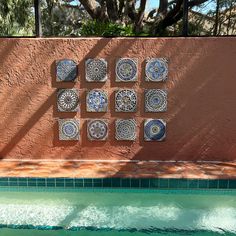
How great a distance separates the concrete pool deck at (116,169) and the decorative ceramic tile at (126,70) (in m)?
1.33

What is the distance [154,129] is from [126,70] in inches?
40.7

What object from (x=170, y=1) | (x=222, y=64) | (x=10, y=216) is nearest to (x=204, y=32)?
(x=170, y=1)

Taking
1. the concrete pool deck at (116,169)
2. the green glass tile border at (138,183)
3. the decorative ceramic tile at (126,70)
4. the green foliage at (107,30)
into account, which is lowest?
the green glass tile border at (138,183)

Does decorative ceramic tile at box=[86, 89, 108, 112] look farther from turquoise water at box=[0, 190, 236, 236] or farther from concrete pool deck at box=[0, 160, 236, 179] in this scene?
turquoise water at box=[0, 190, 236, 236]

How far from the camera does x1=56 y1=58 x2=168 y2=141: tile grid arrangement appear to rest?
5516 mm

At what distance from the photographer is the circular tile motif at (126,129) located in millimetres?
5668

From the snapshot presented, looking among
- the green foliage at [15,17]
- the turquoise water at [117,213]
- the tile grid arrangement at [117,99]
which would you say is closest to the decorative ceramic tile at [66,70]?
the tile grid arrangement at [117,99]

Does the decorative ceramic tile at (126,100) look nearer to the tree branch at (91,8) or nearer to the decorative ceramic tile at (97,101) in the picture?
the decorative ceramic tile at (97,101)

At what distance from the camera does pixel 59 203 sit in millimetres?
4676

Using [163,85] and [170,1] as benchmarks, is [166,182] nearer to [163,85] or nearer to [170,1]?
[163,85]

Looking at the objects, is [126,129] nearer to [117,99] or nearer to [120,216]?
[117,99]

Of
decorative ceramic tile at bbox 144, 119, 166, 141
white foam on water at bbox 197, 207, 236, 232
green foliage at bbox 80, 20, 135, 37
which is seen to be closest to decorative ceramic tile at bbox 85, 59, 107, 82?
decorative ceramic tile at bbox 144, 119, 166, 141

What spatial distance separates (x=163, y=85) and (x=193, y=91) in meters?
0.48

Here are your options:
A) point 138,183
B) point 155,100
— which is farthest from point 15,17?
point 138,183
